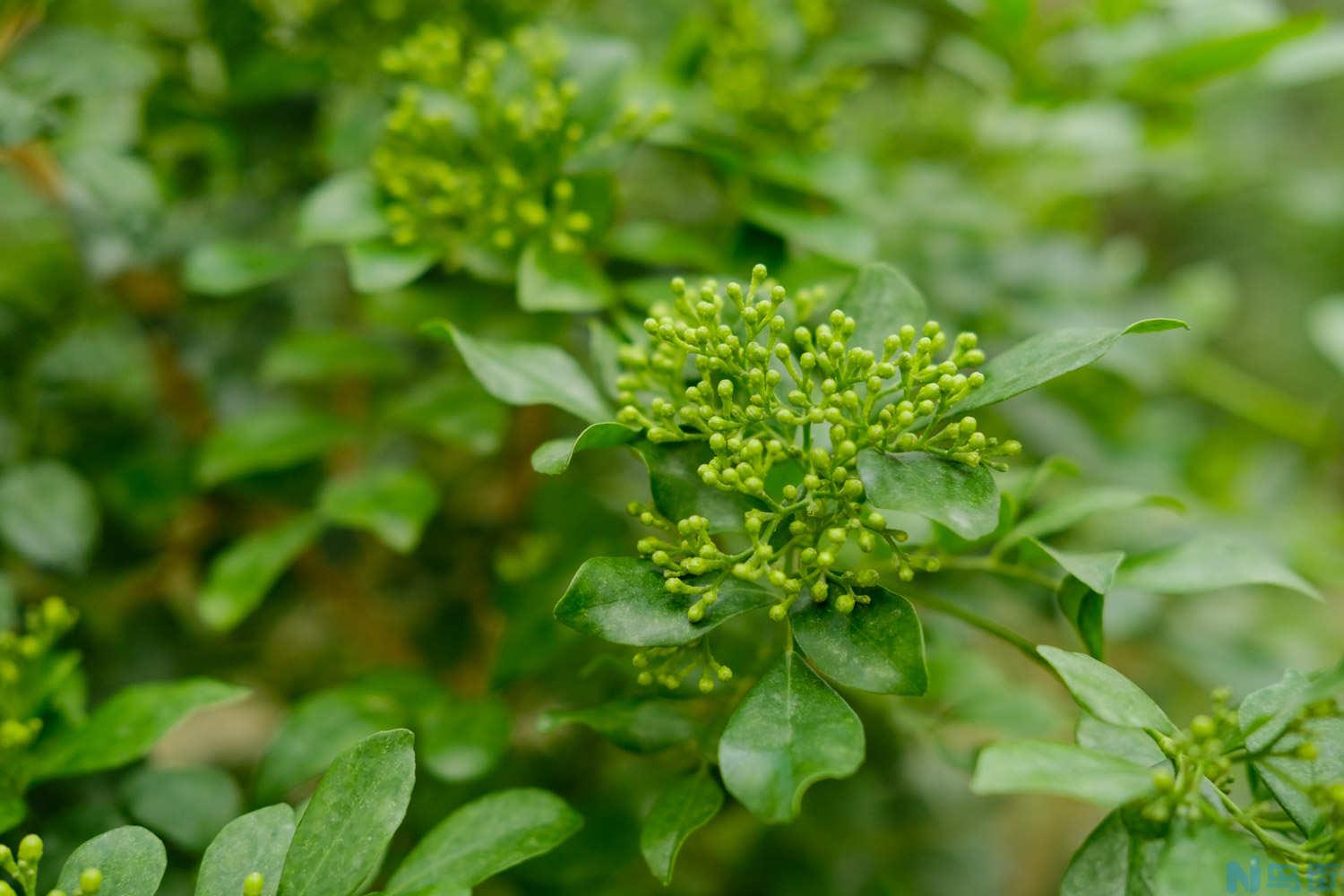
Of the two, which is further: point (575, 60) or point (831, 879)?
point (831, 879)

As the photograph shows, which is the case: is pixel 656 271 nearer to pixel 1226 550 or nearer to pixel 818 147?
pixel 818 147

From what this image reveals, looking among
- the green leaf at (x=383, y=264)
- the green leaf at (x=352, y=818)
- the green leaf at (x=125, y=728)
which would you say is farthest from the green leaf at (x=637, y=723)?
the green leaf at (x=383, y=264)

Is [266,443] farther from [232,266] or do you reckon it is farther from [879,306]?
[879,306]

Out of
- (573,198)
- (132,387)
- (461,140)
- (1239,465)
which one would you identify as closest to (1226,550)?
(573,198)

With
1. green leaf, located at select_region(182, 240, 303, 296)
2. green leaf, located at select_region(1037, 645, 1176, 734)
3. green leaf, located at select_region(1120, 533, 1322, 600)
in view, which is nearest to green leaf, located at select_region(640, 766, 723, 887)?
green leaf, located at select_region(1037, 645, 1176, 734)

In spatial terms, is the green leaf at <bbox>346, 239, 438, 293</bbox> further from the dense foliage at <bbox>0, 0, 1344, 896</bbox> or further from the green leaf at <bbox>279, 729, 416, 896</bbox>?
the green leaf at <bbox>279, 729, 416, 896</bbox>

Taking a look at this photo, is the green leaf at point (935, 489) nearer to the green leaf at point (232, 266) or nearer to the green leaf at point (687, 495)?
the green leaf at point (687, 495)
